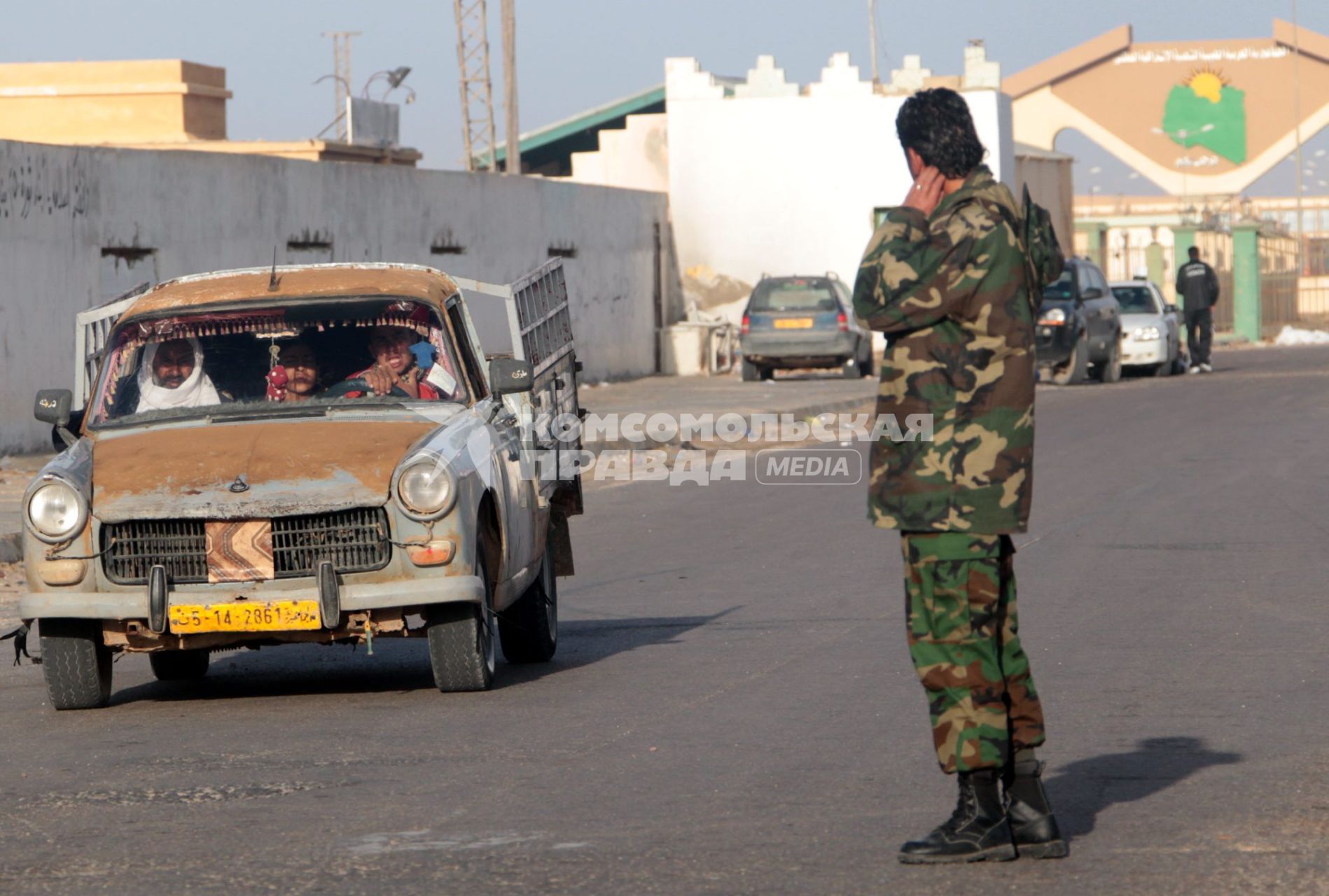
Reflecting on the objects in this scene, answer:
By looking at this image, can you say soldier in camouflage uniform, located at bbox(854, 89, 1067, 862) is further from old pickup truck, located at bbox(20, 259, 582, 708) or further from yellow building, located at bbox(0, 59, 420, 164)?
yellow building, located at bbox(0, 59, 420, 164)

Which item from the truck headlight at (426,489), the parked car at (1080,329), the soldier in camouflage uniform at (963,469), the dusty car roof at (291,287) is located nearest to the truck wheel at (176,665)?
the dusty car roof at (291,287)

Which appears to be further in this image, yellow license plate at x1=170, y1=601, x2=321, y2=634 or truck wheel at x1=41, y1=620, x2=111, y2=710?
truck wheel at x1=41, y1=620, x2=111, y2=710

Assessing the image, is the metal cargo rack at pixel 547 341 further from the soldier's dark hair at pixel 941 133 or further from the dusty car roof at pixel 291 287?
the soldier's dark hair at pixel 941 133

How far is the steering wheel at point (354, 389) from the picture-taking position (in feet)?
28.3

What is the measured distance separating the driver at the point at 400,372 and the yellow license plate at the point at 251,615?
1.39 m

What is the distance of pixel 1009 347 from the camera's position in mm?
5082

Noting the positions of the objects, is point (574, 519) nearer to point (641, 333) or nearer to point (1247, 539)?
point (1247, 539)

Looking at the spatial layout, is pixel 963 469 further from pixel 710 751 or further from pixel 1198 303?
pixel 1198 303

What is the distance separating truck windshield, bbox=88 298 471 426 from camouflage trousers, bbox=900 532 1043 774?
13.0 ft

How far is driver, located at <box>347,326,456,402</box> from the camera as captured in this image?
8.70 metres

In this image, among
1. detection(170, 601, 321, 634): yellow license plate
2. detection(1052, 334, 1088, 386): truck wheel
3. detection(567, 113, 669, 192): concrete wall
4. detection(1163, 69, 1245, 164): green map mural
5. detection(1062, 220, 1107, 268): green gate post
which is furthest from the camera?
detection(1163, 69, 1245, 164): green map mural

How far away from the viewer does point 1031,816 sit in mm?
5129

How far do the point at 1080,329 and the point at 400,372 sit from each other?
24.4 m

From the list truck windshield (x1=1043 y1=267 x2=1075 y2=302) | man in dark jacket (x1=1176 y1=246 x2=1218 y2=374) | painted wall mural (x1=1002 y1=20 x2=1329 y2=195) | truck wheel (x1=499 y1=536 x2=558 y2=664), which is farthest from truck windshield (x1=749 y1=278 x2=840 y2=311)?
painted wall mural (x1=1002 y1=20 x2=1329 y2=195)
